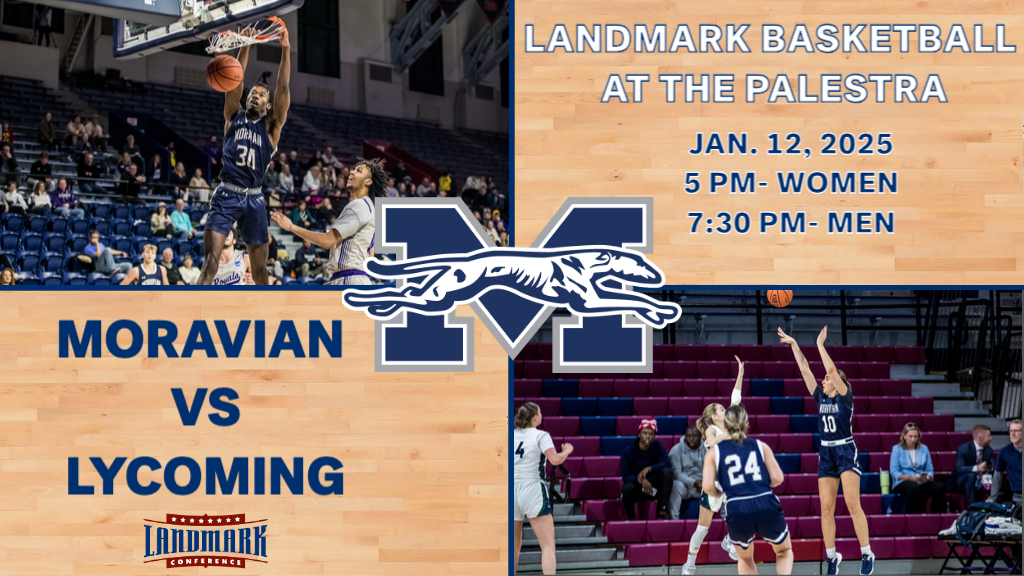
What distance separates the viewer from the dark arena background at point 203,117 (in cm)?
1167

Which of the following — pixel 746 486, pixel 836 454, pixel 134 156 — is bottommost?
pixel 746 486

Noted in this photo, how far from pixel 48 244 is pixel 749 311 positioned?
856 cm

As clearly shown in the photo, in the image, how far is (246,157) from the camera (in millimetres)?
6605

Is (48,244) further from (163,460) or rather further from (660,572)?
(660,572)

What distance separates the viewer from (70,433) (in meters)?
6.24

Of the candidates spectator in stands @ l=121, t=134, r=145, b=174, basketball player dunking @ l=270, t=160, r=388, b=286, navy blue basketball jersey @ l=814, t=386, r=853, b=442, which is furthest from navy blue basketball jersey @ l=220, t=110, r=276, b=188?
spectator in stands @ l=121, t=134, r=145, b=174

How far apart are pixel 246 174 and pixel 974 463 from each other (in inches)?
261

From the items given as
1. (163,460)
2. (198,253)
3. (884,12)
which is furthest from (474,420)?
(198,253)

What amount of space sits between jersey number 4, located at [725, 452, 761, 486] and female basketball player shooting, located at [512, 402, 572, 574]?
Answer: 42.8 inches

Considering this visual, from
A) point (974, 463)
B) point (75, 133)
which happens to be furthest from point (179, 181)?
point (974, 463)

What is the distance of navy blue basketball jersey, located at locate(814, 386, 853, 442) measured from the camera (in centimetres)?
795

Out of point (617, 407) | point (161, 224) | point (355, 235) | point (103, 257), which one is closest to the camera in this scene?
point (355, 235)

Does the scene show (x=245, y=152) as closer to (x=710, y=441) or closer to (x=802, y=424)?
(x=710, y=441)

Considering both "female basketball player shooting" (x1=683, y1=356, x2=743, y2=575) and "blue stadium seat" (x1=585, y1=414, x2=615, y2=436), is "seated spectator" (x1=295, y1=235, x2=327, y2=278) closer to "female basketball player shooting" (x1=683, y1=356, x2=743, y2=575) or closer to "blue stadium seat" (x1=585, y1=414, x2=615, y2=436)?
"blue stadium seat" (x1=585, y1=414, x2=615, y2=436)
